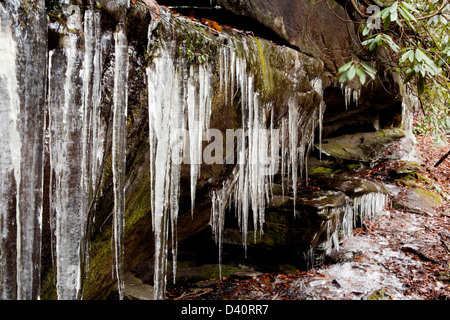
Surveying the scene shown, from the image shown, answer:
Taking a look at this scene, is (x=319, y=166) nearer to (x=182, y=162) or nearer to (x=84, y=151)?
(x=182, y=162)

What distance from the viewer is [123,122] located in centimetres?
176

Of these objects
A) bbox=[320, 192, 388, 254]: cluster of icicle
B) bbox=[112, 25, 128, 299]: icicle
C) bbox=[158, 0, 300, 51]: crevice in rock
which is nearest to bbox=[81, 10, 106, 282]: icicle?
bbox=[112, 25, 128, 299]: icicle

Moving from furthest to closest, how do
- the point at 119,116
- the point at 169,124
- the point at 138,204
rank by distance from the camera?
the point at 138,204 < the point at 169,124 < the point at 119,116

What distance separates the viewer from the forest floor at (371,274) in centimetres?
411

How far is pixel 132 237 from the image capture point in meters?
2.83

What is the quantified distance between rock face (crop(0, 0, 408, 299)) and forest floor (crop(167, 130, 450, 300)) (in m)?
1.46

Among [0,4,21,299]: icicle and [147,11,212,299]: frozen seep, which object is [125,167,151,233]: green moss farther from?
[0,4,21,299]: icicle

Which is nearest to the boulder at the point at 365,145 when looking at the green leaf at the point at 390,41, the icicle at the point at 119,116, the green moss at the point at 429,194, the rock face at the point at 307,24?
the green moss at the point at 429,194

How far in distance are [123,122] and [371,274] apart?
4730mm

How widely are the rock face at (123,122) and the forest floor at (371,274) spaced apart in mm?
1457

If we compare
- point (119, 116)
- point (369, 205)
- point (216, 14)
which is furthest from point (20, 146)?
point (369, 205)

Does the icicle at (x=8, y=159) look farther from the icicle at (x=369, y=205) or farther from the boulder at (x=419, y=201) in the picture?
the boulder at (x=419, y=201)

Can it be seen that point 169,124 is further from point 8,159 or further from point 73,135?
point 8,159

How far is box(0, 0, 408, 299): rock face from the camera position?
4.34 feet
